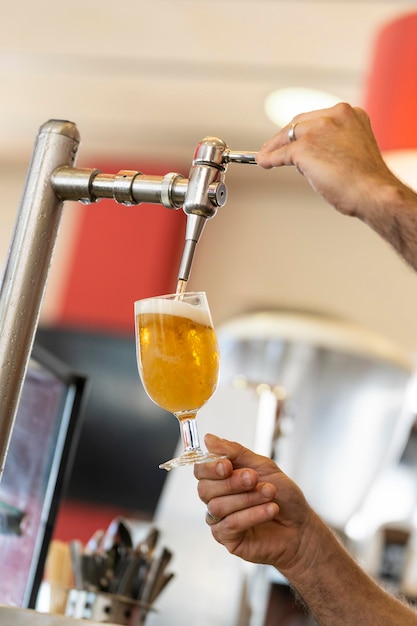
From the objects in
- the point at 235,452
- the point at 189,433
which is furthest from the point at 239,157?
the point at 235,452

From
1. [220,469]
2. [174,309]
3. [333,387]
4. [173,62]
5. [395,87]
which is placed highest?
[173,62]

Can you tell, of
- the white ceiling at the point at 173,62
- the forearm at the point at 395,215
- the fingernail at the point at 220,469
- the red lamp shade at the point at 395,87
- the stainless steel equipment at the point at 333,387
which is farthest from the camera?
the stainless steel equipment at the point at 333,387

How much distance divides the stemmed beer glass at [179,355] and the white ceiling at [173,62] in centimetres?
268

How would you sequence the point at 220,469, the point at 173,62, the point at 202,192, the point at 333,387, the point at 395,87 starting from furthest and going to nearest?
the point at 173,62
the point at 333,387
the point at 395,87
the point at 220,469
the point at 202,192

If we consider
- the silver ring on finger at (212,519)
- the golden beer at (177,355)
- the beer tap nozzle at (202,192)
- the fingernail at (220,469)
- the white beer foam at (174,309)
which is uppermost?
the beer tap nozzle at (202,192)

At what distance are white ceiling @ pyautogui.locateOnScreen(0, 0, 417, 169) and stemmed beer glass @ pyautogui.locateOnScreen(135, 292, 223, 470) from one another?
2.68 metres

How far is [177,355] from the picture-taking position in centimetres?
106

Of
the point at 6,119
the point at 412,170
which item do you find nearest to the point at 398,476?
the point at 6,119

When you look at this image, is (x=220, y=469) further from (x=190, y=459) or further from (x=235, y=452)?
(x=190, y=459)

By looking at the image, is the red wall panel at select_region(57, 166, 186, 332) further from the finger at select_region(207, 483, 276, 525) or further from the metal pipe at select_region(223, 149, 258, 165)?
the metal pipe at select_region(223, 149, 258, 165)

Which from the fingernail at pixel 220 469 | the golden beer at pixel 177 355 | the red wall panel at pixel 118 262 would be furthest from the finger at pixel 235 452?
the red wall panel at pixel 118 262

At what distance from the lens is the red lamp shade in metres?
2.39

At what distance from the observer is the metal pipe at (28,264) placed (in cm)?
102

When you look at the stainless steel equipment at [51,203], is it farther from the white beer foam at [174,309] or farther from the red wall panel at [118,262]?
the red wall panel at [118,262]
